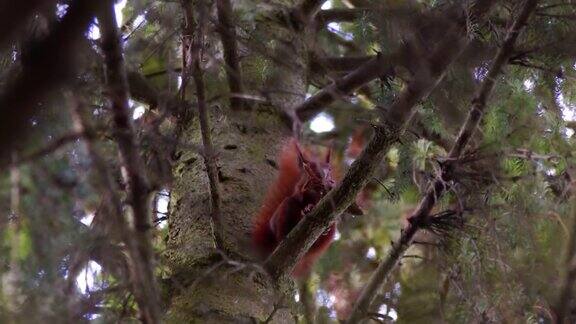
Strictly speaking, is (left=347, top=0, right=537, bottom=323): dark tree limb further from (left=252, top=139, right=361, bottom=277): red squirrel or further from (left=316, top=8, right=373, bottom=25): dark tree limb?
(left=316, top=8, right=373, bottom=25): dark tree limb

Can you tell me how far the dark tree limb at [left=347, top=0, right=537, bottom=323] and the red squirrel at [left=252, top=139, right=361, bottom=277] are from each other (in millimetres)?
481

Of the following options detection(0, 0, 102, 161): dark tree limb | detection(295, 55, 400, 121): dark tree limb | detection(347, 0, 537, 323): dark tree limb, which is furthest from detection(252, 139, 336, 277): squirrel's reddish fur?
detection(0, 0, 102, 161): dark tree limb

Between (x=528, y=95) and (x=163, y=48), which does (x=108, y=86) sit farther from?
(x=528, y=95)

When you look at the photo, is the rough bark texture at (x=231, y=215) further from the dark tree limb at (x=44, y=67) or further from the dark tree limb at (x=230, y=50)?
the dark tree limb at (x=44, y=67)

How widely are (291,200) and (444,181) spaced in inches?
49.3

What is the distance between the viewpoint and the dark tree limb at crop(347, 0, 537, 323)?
2.25 meters

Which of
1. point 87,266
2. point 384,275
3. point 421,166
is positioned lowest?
point 87,266

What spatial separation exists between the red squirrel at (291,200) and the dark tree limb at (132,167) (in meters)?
1.30

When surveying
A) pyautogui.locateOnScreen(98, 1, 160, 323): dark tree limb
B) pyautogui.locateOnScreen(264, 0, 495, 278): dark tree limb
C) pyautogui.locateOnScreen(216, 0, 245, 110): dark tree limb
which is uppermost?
pyautogui.locateOnScreen(216, 0, 245, 110): dark tree limb

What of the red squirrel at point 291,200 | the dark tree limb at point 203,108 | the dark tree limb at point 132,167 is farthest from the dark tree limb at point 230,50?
the dark tree limb at point 132,167

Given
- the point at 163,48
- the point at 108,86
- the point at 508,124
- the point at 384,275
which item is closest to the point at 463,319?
the point at 384,275

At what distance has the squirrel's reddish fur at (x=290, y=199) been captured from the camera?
3119 mm

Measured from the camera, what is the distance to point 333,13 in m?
4.03

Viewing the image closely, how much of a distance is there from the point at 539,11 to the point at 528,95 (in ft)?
2.42
